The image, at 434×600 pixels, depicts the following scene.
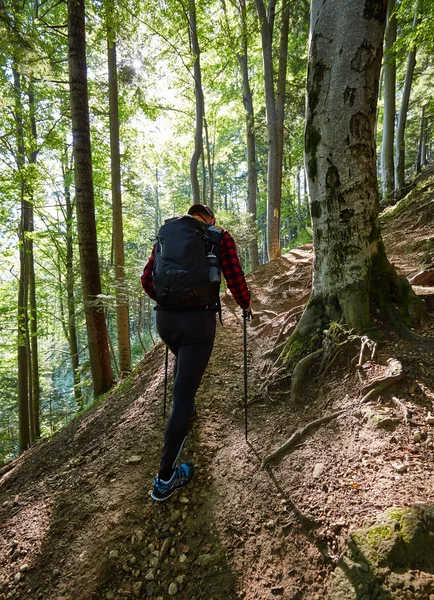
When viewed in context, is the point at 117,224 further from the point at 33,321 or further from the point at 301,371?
the point at 33,321

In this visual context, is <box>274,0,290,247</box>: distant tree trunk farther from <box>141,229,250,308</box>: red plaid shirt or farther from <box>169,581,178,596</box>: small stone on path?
<box>169,581,178,596</box>: small stone on path

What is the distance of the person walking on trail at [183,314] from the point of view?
2.35 m

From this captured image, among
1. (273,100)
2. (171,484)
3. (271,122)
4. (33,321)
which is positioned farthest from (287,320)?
(33,321)

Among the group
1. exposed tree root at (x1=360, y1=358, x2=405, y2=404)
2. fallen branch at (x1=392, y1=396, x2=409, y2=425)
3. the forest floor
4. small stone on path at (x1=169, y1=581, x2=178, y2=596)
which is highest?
exposed tree root at (x1=360, y1=358, x2=405, y2=404)

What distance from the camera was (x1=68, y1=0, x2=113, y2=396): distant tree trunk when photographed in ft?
17.1

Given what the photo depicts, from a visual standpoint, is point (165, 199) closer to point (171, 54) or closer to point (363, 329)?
point (171, 54)

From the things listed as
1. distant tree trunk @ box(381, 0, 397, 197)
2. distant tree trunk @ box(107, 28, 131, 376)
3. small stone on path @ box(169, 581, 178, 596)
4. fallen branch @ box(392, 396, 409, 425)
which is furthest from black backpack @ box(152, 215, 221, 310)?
distant tree trunk @ box(381, 0, 397, 197)

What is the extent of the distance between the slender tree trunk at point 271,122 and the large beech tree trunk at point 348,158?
22.7 ft

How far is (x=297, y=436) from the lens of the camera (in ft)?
8.14

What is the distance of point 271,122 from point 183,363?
10.1 m

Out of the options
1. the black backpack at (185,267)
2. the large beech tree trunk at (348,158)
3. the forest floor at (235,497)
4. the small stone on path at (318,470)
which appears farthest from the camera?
the large beech tree trunk at (348,158)

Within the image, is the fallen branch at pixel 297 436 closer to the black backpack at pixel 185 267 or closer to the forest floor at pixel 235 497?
the forest floor at pixel 235 497

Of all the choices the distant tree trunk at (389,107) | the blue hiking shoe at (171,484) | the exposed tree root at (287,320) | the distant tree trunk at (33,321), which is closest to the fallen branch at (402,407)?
the blue hiking shoe at (171,484)

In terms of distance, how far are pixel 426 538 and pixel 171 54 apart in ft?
41.3
